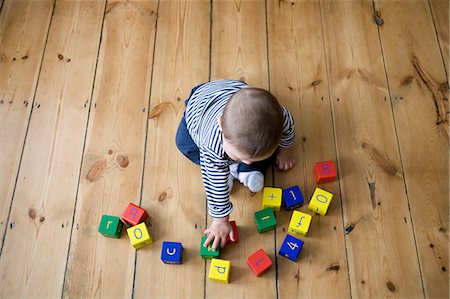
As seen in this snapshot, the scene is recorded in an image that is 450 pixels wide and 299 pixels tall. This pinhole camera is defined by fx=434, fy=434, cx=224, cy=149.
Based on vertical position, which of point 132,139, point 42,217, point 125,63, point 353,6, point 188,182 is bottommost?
point 42,217

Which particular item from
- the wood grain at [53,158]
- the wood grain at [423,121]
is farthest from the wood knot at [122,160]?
the wood grain at [423,121]

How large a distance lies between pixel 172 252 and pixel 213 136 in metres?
0.37

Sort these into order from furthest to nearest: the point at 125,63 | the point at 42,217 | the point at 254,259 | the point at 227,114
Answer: the point at 125,63 < the point at 42,217 < the point at 254,259 < the point at 227,114

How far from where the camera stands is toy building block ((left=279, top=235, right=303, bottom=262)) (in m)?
1.19

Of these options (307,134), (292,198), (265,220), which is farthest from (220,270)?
(307,134)

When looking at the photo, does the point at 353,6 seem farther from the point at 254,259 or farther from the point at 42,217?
the point at 42,217

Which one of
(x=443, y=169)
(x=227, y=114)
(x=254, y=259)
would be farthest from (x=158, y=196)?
(x=443, y=169)

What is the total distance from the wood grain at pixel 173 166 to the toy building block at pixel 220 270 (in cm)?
5

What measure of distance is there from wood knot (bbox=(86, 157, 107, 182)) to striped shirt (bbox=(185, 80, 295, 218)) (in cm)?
33

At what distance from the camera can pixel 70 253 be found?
1.25m

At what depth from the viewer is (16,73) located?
1.52m

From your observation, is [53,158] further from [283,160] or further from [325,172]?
[325,172]

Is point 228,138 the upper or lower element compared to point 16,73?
lower

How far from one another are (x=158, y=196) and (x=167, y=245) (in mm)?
170
